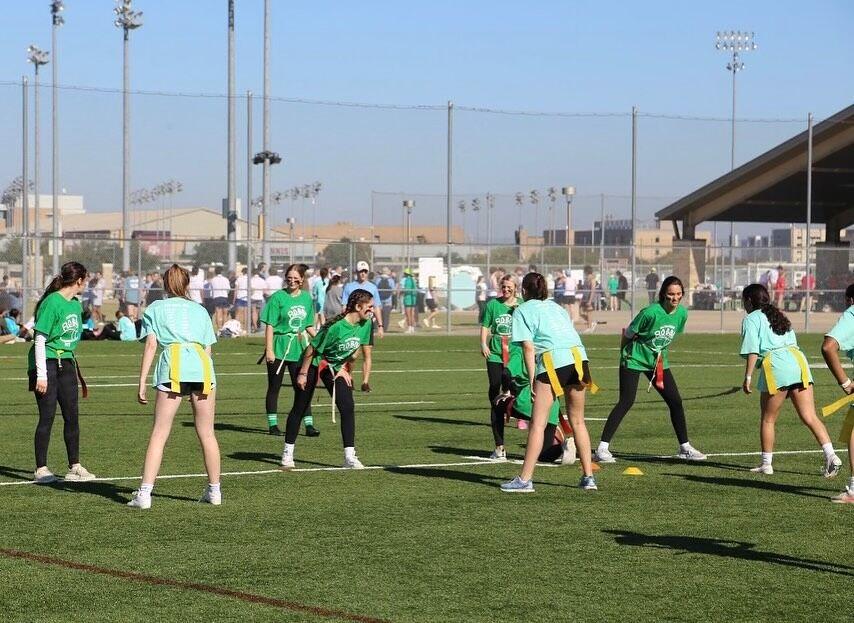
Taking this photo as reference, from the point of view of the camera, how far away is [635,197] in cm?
3878

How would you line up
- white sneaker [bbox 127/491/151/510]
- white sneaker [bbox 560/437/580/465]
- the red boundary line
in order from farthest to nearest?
white sneaker [bbox 560/437/580/465]
white sneaker [bbox 127/491/151/510]
the red boundary line

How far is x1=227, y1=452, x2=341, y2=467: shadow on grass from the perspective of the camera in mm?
12766

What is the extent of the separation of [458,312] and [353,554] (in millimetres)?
28247

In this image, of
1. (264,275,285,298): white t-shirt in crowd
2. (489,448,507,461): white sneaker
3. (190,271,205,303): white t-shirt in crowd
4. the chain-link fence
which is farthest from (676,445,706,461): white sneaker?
the chain-link fence

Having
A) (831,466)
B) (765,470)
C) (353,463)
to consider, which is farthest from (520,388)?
(831,466)

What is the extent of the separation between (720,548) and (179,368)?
3.94 meters

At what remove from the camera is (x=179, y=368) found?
32.5ft

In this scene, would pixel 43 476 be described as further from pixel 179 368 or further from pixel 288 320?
pixel 288 320

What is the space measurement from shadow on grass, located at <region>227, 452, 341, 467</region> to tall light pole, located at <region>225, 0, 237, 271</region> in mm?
20557

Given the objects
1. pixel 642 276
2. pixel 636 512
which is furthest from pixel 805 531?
pixel 642 276

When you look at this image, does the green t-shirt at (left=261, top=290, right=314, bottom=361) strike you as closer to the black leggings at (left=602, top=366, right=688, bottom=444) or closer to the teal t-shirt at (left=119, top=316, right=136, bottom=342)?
the black leggings at (left=602, top=366, right=688, bottom=444)

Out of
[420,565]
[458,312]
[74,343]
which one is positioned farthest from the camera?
[458,312]

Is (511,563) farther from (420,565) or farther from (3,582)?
(3,582)

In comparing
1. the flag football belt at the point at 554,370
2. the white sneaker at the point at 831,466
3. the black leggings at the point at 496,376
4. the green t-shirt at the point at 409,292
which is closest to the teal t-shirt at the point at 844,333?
the white sneaker at the point at 831,466
